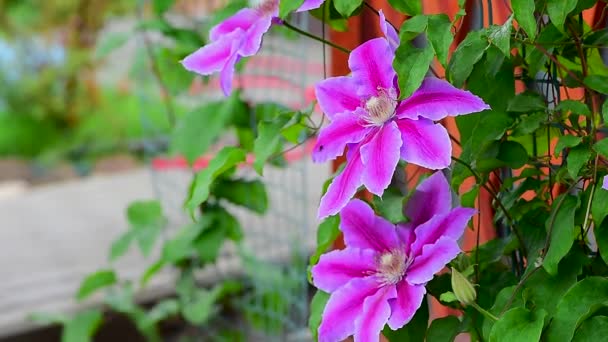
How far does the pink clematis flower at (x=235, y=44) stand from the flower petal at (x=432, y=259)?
21 centimetres

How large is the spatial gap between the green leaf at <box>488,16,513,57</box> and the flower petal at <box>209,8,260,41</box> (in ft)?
0.79

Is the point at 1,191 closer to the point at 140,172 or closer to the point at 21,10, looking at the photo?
the point at 140,172

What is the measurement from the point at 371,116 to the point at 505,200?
19 cm

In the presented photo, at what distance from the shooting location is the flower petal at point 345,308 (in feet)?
2.51

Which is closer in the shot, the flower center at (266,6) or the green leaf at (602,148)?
the green leaf at (602,148)

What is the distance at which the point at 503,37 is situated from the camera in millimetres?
680

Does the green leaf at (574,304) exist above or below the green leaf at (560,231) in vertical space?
Answer: below

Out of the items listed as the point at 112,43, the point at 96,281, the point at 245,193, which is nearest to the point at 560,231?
the point at 245,193

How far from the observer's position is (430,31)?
0.70 meters

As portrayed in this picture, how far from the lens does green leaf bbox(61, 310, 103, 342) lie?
171 cm

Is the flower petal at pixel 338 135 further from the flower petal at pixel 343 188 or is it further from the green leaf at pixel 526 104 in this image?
the green leaf at pixel 526 104

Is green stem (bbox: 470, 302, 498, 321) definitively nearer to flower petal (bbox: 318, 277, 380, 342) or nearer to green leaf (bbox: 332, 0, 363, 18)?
flower petal (bbox: 318, 277, 380, 342)

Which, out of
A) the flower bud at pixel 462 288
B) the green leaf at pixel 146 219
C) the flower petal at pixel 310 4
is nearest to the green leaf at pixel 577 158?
the flower bud at pixel 462 288

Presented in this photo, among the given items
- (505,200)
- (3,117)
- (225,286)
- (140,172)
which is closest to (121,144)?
(3,117)
